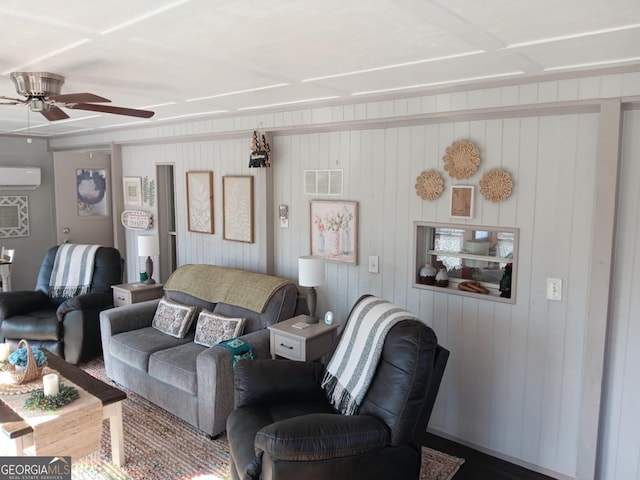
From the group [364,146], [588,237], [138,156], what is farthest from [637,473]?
[138,156]

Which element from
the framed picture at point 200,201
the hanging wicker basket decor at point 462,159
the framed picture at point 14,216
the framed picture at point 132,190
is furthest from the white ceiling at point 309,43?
the framed picture at point 14,216

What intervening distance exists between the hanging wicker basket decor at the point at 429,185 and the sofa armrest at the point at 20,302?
3.74 m

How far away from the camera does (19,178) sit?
6.23 metres

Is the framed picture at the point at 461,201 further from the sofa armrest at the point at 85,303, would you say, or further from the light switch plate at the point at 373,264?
the sofa armrest at the point at 85,303

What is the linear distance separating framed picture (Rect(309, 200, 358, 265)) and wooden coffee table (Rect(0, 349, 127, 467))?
5.75ft

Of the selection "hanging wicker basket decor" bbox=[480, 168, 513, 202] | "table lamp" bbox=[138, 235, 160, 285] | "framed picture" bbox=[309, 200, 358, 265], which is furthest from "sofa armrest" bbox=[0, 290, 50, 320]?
"hanging wicker basket decor" bbox=[480, 168, 513, 202]

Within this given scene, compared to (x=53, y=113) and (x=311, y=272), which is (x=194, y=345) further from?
(x=53, y=113)

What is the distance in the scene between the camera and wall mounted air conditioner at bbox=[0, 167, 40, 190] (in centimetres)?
609

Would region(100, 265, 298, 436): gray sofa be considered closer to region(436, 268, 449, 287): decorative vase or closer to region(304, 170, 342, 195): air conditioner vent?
region(304, 170, 342, 195): air conditioner vent

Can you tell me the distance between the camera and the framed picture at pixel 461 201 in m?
3.03

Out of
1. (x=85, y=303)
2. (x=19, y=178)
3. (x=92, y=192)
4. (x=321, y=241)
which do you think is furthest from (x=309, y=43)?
(x=19, y=178)

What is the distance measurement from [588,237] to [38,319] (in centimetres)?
434

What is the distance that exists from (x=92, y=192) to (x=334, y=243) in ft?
12.3

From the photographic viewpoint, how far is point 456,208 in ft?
10.1
